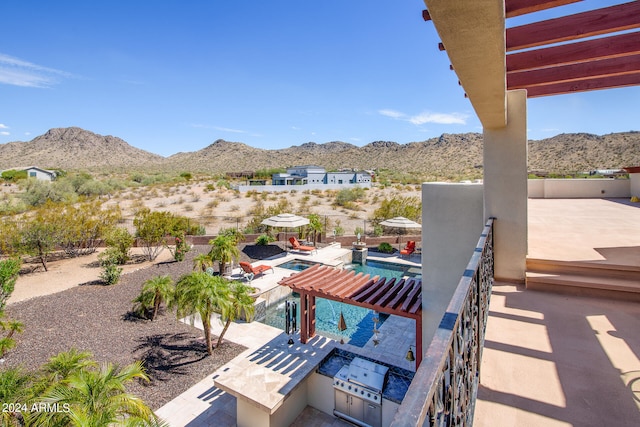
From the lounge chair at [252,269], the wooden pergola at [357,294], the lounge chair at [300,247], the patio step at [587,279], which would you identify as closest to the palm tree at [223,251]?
the lounge chair at [252,269]

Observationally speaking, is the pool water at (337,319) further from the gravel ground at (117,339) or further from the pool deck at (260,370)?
the gravel ground at (117,339)

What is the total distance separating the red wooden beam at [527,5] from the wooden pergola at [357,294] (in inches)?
240

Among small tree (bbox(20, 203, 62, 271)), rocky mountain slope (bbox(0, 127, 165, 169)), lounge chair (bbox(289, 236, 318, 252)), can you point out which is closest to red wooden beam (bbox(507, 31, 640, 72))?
lounge chair (bbox(289, 236, 318, 252))

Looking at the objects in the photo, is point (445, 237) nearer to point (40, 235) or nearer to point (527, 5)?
point (527, 5)

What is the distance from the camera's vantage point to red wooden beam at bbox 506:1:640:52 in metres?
2.39

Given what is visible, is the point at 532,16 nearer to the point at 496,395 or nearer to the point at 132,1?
the point at 496,395

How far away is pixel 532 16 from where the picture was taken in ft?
8.82

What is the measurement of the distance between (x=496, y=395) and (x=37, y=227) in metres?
18.4

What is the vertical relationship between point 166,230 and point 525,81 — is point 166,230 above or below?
below

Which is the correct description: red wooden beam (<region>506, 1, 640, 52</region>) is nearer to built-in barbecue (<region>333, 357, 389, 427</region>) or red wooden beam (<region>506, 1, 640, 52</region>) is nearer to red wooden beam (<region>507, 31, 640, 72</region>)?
red wooden beam (<region>507, 31, 640, 72</region>)

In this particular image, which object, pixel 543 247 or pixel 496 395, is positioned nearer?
pixel 496 395

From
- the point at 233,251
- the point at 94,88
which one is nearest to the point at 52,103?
the point at 94,88

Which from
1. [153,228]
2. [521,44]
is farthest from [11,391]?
[153,228]

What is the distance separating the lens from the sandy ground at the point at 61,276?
11672 millimetres
